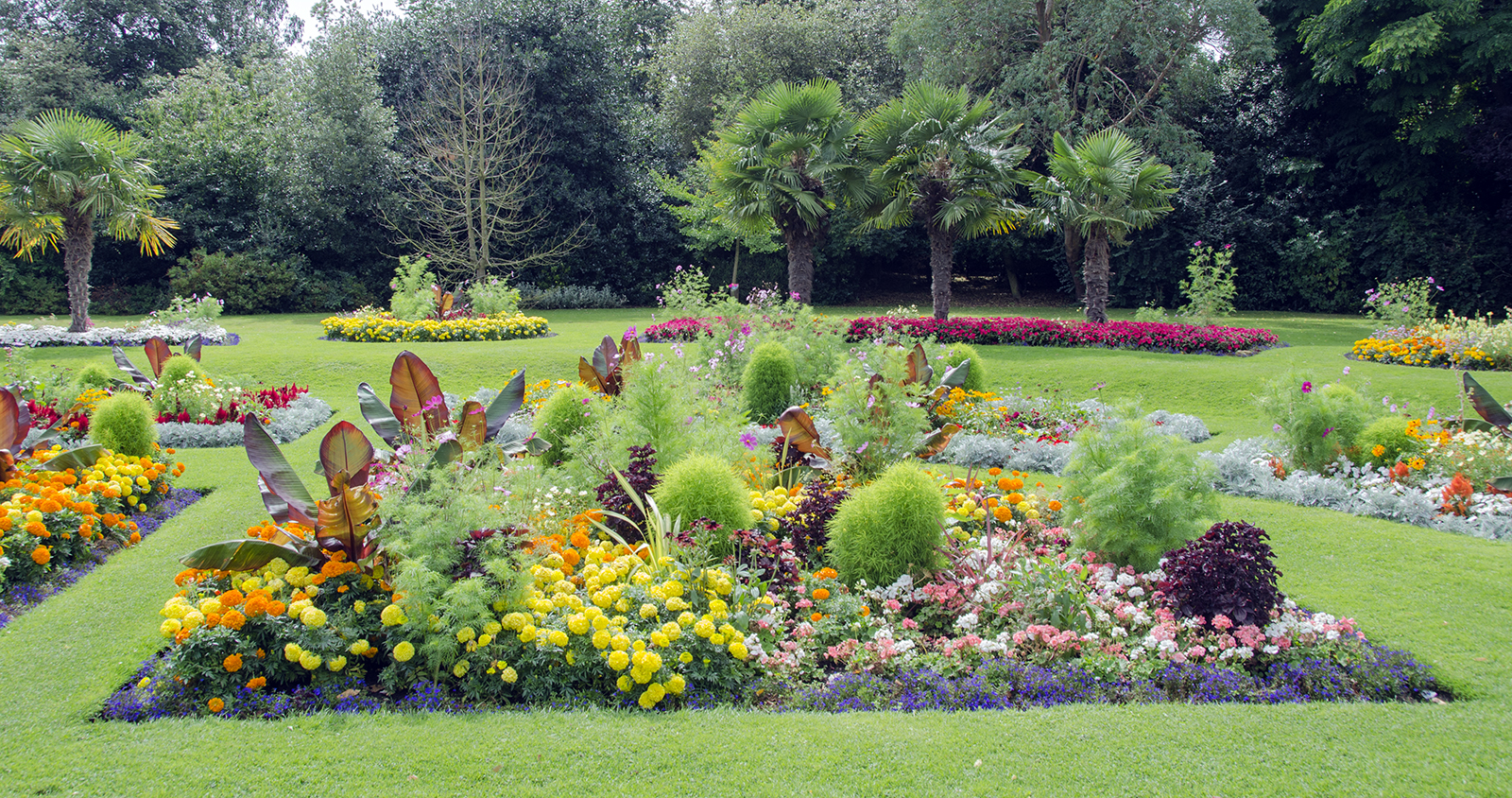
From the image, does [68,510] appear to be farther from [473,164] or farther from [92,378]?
[473,164]

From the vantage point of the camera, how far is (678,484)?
166 inches

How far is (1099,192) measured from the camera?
13.5 meters

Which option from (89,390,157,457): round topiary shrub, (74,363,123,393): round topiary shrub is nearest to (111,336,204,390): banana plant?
(74,363,123,393): round topiary shrub

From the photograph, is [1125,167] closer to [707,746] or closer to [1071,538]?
[1071,538]

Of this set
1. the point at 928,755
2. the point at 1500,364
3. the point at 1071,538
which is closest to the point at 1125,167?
the point at 1500,364

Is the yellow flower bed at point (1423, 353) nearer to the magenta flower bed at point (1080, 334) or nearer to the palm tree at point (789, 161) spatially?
the magenta flower bed at point (1080, 334)

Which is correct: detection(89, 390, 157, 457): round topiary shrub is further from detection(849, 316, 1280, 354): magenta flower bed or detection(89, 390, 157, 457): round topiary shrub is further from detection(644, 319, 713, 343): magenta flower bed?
detection(849, 316, 1280, 354): magenta flower bed

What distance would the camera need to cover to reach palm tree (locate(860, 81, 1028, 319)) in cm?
1362

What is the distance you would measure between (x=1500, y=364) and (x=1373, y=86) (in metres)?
11.0

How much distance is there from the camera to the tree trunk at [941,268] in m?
14.5

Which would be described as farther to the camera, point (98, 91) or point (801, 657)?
point (98, 91)

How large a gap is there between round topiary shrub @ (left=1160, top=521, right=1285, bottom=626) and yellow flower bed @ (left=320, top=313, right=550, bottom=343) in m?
13.4

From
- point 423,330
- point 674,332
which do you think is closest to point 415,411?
point 674,332

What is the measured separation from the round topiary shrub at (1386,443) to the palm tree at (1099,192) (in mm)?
8395
